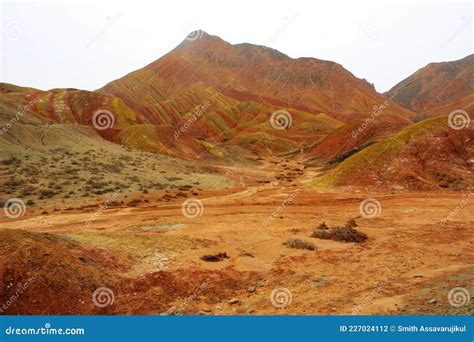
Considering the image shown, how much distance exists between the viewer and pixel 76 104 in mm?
68250

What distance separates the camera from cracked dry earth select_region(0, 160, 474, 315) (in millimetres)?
9531

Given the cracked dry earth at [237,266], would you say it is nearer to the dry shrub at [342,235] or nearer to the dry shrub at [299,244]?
the dry shrub at [299,244]

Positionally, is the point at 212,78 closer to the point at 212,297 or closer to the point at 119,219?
the point at 119,219

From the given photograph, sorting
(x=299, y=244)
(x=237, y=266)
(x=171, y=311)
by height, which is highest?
(x=299, y=244)

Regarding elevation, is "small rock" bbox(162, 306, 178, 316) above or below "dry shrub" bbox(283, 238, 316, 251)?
below

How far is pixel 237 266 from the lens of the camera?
12.6m

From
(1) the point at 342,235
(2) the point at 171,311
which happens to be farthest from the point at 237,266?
(1) the point at 342,235

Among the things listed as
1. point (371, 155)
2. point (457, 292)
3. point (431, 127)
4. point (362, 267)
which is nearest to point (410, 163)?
point (371, 155)

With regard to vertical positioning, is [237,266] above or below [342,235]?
below

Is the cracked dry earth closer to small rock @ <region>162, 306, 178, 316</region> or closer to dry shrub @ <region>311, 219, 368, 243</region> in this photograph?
small rock @ <region>162, 306, 178, 316</region>

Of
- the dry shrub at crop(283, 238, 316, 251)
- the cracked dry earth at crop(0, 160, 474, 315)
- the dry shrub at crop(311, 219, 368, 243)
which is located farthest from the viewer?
the dry shrub at crop(311, 219, 368, 243)

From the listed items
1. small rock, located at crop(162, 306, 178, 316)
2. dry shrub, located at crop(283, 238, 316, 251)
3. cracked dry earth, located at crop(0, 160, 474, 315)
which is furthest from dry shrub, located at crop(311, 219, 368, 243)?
small rock, located at crop(162, 306, 178, 316)

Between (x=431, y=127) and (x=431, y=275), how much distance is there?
28.0m

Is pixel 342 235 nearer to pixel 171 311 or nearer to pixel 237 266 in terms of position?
pixel 237 266
